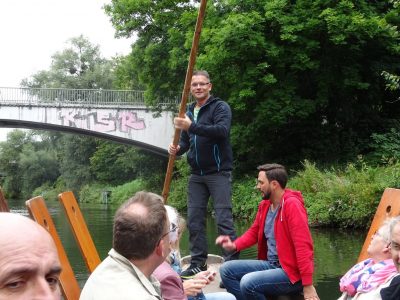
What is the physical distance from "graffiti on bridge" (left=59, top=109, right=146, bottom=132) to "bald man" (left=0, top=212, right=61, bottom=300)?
2364 cm

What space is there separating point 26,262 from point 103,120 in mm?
24193

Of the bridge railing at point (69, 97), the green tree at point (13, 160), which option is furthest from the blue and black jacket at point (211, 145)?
the green tree at point (13, 160)

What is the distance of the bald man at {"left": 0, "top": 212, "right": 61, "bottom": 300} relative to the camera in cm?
83

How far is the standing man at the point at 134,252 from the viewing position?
1688 mm

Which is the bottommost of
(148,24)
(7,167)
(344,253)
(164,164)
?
(7,167)

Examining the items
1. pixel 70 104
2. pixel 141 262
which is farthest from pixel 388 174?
pixel 70 104

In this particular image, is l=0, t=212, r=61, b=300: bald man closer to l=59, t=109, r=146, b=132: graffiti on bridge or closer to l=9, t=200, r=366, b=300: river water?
l=9, t=200, r=366, b=300: river water

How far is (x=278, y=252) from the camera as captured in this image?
3164 millimetres

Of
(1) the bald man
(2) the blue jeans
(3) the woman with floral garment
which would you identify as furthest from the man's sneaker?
(1) the bald man

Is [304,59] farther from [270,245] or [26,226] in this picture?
[26,226]

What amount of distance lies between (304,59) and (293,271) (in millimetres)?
12982

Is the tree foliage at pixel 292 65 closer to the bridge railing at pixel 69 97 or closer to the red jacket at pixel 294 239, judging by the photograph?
the bridge railing at pixel 69 97

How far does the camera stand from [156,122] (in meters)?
24.4

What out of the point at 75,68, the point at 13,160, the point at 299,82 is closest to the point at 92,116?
the point at 299,82
